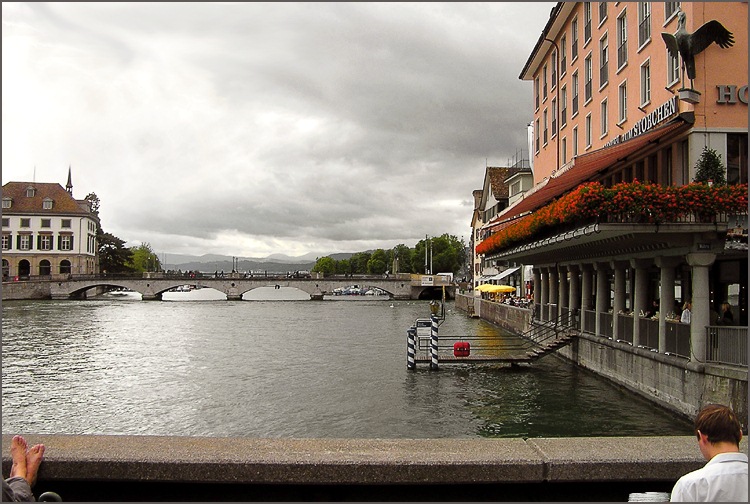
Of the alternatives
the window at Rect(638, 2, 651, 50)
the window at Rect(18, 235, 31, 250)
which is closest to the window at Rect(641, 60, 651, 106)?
the window at Rect(638, 2, 651, 50)

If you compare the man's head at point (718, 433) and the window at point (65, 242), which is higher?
the window at point (65, 242)

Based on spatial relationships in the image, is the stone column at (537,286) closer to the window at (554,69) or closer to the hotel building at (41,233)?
the window at (554,69)

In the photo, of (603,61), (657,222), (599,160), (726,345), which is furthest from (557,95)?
(726,345)

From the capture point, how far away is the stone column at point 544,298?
114 feet

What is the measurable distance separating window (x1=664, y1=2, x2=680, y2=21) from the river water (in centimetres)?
1091

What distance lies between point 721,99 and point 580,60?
14.8m

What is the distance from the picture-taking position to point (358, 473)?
4621 millimetres

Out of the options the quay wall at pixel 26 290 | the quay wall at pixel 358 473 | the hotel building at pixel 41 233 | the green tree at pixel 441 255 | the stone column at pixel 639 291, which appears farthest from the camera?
the green tree at pixel 441 255

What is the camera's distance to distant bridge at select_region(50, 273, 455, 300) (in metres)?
96.0

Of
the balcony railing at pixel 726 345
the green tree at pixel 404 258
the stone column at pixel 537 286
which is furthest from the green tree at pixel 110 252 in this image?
the balcony railing at pixel 726 345

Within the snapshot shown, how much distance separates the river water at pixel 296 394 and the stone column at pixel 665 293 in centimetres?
197

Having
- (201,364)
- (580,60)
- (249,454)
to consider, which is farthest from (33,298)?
(249,454)

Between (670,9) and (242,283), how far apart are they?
91.3m

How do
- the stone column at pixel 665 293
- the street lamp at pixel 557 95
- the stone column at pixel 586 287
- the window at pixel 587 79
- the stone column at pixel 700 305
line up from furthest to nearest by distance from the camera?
the street lamp at pixel 557 95 < the window at pixel 587 79 < the stone column at pixel 586 287 < the stone column at pixel 665 293 < the stone column at pixel 700 305
